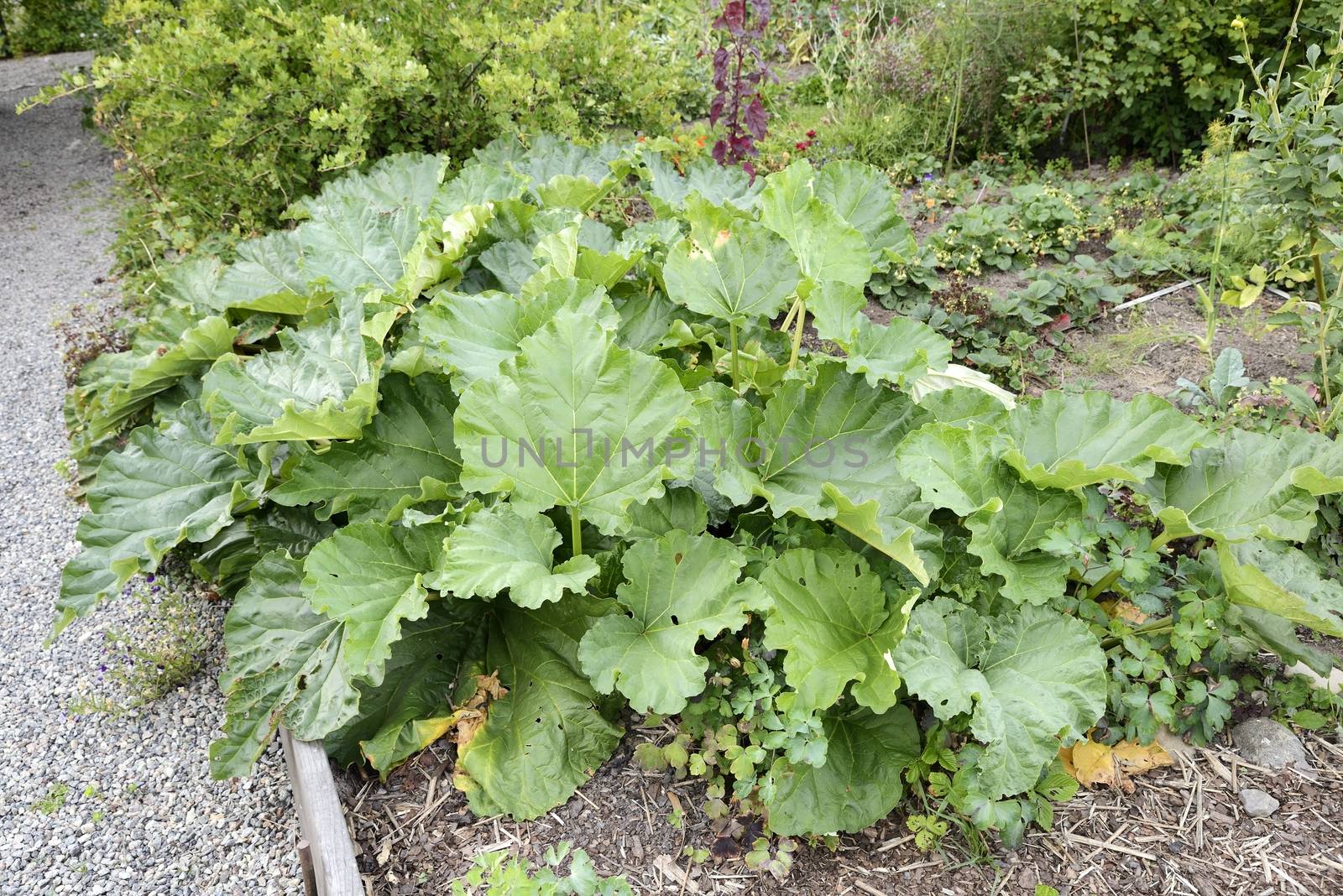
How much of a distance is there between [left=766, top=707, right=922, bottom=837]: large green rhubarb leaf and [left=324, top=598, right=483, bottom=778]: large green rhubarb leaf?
0.82 meters

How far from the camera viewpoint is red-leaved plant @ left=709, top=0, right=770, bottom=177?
3672mm

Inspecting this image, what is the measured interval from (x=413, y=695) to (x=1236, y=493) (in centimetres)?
196

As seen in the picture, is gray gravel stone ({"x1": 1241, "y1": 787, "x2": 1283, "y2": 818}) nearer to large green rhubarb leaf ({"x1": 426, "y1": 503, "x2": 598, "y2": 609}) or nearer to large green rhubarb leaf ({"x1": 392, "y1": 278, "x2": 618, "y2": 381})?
large green rhubarb leaf ({"x1": 426, "y1": 503, "x2": 598, "y2": 609})

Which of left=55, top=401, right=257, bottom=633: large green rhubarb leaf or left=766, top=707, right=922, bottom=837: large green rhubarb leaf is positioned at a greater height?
left=55, top=401, right=257, bottom=633: large green rhubarb leaf

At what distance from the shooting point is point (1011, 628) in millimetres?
1810

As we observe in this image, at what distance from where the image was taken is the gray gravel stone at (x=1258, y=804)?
1834mm

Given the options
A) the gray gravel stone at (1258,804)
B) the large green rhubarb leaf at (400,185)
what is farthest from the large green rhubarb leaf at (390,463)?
the gray gravel stone at (1258,804)

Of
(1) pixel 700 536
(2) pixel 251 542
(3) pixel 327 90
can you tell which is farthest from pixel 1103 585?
(3) pixel 327 90

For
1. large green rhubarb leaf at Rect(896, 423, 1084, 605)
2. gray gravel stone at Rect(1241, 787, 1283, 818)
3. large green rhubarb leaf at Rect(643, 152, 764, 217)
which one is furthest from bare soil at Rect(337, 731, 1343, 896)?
large green rhubarb leaf at Rect(643, 152, 764, 217)

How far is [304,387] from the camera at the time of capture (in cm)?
219

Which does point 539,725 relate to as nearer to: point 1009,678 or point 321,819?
point 321,819

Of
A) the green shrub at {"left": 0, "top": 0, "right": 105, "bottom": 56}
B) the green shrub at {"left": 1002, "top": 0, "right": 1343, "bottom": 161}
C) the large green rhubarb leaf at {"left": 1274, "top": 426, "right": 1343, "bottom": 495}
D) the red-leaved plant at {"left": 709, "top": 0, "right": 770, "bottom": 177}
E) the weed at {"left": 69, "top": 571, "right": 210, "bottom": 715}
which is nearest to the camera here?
the large green rhubarb leaf at {"left": 1274, "top": 426, "right": 1343, "bottom": 495}

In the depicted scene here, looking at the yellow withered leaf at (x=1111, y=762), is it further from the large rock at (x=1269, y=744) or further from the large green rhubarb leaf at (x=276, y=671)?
the large green rhubarb leaf at (x=276, y=671)

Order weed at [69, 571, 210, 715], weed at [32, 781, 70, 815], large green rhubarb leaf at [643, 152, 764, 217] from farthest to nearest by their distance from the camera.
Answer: large green rhubarb leaf at [643, 152, 764, 217] → weed at [69, 571, 210, 715] → weed at [32, 781, 70, 815]
